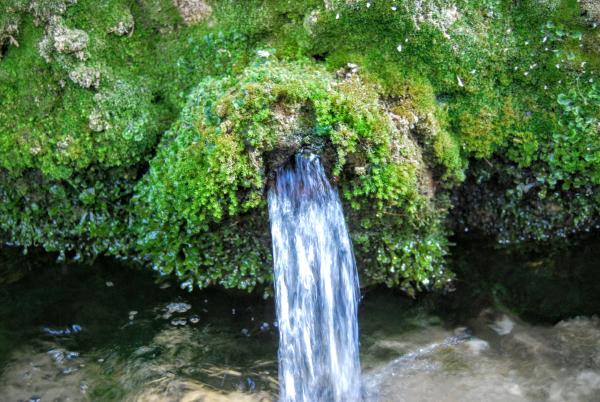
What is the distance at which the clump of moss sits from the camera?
3816 mm

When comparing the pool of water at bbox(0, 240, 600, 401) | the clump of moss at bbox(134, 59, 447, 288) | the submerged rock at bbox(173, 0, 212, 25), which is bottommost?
the pool of water at bbox(0, 240, 600, 401)

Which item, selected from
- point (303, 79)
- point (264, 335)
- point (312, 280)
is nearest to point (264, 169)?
point (303, 79)

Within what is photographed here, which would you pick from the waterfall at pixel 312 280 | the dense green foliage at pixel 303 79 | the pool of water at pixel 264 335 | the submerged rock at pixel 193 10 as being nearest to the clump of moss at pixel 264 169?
the dense green foliage at pixel 303 79

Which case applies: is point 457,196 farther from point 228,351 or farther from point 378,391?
point 228,351

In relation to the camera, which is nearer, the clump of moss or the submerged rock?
the clump of moss

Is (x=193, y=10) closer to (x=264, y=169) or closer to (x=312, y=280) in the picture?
(x=264, y=169)

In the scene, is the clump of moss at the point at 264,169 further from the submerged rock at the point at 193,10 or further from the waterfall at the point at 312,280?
the submerged rock at the point at 193,10

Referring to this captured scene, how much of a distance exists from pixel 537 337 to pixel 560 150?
5.04 feet

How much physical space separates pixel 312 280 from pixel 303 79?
1.47m

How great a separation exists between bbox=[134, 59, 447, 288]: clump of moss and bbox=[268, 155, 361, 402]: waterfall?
0.17 m

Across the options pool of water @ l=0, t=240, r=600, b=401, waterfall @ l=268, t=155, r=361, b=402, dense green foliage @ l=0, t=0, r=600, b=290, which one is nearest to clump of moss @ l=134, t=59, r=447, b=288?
dense green foliage @ l=0, t=0, r=600, b=290

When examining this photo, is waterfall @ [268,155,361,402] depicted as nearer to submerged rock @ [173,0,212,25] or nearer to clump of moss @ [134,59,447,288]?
clump of moss @ [134,59,447,288]

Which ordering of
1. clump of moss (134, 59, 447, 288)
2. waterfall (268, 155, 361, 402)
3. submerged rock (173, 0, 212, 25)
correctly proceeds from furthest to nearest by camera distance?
submerged rock (173, 0, 212, 25)
waterfall (268, 155, 361, 402)
clump of moss (134, 59, 447, 288)

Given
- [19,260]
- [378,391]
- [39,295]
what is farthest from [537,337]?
[19,260]
